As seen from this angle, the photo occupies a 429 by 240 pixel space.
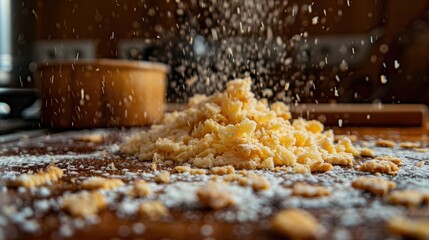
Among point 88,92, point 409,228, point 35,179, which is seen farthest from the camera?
point 88,92

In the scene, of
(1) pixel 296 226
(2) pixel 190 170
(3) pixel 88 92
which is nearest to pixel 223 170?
(2) pixel 190 170

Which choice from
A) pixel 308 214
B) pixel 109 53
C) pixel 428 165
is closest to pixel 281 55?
pixel 109 53

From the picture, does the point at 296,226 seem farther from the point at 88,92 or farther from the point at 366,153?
the point at 88,92

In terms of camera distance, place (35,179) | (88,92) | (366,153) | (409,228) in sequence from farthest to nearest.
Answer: (88,92)
(366,153)
(35,179)
(409,228)

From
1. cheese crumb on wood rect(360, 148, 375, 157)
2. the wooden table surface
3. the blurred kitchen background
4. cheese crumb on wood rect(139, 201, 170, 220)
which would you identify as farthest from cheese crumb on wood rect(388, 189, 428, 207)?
the blurred kitchen background

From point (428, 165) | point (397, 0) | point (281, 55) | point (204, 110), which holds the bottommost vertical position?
point (428, 165)

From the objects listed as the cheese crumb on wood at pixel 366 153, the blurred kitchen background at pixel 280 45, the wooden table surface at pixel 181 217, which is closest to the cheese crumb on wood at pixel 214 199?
the wooden table surface at pixel 181 217

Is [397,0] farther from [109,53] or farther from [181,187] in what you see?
[181,187]
